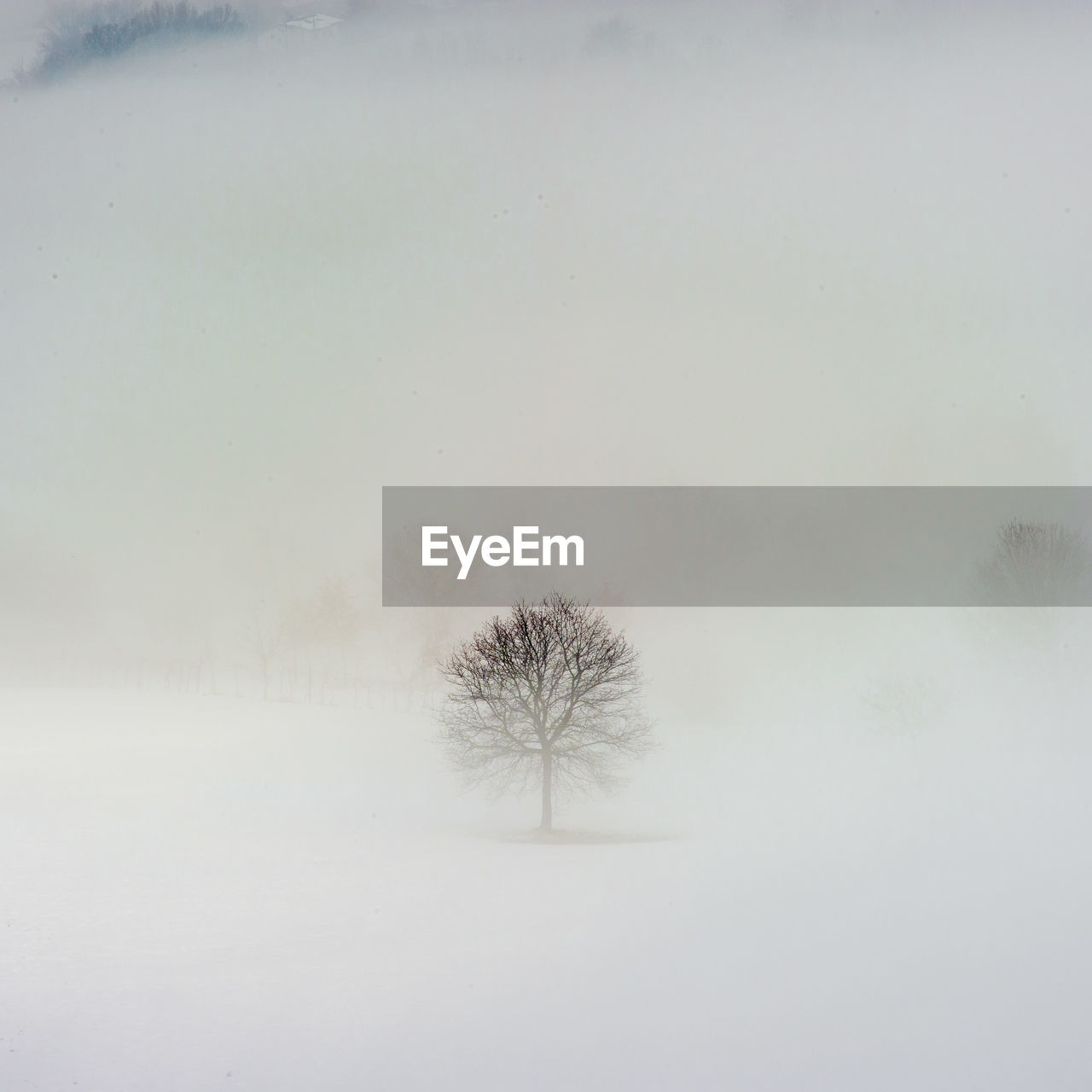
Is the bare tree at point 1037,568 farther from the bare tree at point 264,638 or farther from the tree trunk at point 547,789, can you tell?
the bare tree at point 264,638

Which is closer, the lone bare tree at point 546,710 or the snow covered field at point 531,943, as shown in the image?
the snow covered field at point 531,943

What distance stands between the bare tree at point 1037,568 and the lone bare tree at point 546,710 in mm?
40596

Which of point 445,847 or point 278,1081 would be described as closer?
point 278,1081

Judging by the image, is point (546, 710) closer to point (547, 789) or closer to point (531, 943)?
point (547, 789)

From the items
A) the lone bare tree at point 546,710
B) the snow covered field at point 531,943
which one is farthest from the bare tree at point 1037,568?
the lone bare tree at point 546,710

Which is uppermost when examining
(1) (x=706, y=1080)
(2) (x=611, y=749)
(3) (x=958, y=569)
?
(3) (x=958, y=569)

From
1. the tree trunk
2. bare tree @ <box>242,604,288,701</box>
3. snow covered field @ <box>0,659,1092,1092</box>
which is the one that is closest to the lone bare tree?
the tree trunk

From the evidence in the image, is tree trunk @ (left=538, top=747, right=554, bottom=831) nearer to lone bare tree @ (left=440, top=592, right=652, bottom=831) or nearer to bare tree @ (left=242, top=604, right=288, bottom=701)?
lone bare tree @ (left=440, top=592, right=652, bottom=831)

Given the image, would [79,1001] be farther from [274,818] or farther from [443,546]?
[443,546]

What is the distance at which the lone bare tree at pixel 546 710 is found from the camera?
1574 inches

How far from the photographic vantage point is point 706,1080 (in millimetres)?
18281

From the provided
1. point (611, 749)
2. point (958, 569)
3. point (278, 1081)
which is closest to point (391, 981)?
point (278, 1081)

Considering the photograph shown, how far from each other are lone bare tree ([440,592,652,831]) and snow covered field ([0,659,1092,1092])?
2686 mm

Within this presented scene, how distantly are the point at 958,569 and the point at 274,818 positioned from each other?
62.8m
